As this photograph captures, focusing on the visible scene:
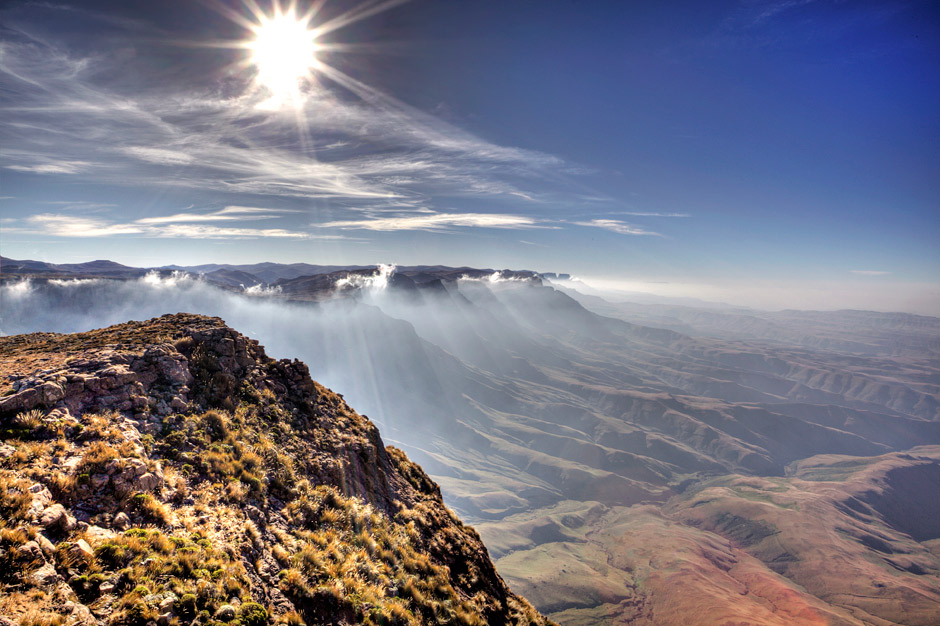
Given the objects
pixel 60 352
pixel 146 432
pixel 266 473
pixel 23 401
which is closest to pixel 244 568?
pixel 266 473

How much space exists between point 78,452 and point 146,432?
3075 millimetres

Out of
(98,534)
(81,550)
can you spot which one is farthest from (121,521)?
(81,550)

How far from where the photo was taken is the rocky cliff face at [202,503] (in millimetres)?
8602

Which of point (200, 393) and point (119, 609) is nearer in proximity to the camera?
point (119, 609)

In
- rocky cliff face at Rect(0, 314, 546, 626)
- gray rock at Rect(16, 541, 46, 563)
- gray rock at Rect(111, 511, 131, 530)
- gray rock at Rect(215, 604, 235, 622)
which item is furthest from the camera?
gray rock at Rect(111, 511, 131, 530)

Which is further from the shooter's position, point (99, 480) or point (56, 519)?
point (99, 480)

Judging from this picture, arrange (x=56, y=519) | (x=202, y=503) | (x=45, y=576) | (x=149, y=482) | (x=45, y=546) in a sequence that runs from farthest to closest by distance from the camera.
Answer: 1. (x=202, y=503)
2. (x=149, y=482)
3. (x=56, y=519)
4. (x=45, y=546)
5. (x=45, y=576)

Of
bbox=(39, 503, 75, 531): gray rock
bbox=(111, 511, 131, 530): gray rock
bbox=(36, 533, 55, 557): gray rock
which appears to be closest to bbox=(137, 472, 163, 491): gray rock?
bbox=(111, 511, 131, 530): gray rock

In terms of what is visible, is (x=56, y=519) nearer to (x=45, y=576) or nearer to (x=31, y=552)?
(x=31, y=552)

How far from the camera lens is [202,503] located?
42.9 feet

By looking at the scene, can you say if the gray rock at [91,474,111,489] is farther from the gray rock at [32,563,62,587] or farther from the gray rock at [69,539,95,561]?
the gray rock at [32,563,62,587]

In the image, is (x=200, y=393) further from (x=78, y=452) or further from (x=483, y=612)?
(x=483, y=612)

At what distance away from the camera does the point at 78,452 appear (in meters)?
12.1

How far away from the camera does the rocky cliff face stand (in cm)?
860
